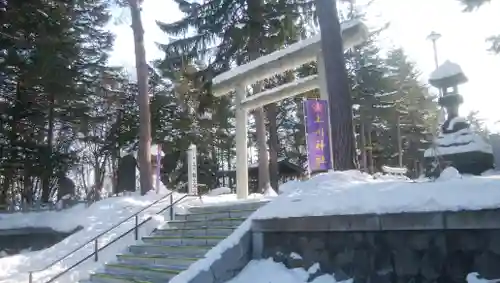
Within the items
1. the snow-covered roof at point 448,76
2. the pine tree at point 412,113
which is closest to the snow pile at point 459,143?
the snow-covered roof at point 448,76

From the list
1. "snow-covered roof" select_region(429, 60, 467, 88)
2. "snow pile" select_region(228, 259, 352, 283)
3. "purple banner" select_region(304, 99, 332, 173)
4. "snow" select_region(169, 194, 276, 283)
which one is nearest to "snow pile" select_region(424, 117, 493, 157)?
"snow-covered roof" select_region(429, 60, 467, 88)

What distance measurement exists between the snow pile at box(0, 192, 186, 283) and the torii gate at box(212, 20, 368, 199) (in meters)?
2.68

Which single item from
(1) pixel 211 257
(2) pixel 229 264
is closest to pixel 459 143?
(2) pixel 229 264

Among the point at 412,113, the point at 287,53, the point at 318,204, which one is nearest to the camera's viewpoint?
the point at 318,204

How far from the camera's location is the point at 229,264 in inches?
273

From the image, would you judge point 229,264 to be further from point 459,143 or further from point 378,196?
point 459,143

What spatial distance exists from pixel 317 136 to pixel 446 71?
364cm

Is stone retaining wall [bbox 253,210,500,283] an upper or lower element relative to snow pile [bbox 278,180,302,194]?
lower

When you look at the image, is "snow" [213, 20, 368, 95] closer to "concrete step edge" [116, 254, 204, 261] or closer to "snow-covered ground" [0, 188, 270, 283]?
"snow-covered ground" [0, 188, 270, 283]

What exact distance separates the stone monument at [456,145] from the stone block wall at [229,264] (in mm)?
4060

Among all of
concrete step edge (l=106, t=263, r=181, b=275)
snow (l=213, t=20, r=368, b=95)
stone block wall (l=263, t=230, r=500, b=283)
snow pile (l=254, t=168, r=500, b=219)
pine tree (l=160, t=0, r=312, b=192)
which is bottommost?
concrete step edge (l=106, t=263, r=181, b=275)

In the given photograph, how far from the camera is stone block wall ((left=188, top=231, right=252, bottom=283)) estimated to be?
6.70 m

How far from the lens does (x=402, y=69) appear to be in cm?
3089

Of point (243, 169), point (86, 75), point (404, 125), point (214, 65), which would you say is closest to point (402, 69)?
point (404, 125)
